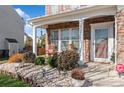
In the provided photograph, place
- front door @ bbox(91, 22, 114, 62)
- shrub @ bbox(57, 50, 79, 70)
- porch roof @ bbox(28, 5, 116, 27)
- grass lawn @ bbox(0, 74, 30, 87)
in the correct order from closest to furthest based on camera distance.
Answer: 1. grass lawn @ bbox(0, 74, 30, 87)
2. shrub @ bbox(57, 50, 79, 70)
3. porch roof @ bbox(28, 5, 116, 27)
4. front door @ bbox(91, 22, 114, 62)

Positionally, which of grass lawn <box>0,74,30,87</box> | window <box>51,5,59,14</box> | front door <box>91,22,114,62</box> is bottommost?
grass lawn <box>0,74,30,87</box>

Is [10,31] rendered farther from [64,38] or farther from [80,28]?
[80,28]

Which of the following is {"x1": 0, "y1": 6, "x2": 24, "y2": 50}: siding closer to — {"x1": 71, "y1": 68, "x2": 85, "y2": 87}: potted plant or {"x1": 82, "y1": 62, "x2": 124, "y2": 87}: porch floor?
{"x1": 82, "y1": 62, "x2": 124, "y2": 87}: porch floor

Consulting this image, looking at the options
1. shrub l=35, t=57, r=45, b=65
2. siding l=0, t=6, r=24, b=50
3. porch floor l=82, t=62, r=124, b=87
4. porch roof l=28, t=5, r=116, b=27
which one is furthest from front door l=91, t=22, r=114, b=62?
siding l=0, t=6, r=24, b=50

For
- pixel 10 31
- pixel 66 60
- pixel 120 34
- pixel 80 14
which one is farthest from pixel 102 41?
pixel 10 31

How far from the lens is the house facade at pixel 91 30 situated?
1155cm

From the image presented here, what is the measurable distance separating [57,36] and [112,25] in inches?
194

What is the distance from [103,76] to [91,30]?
4.70 metres

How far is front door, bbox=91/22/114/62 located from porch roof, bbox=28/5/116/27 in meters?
1.15

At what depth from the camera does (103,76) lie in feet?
35.3

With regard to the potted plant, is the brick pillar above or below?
above

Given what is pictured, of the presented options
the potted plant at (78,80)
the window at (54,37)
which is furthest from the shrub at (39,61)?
the potted plant at (78,80)

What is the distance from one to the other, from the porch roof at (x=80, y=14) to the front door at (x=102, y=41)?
115cm

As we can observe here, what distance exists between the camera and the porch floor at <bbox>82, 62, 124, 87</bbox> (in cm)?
935
